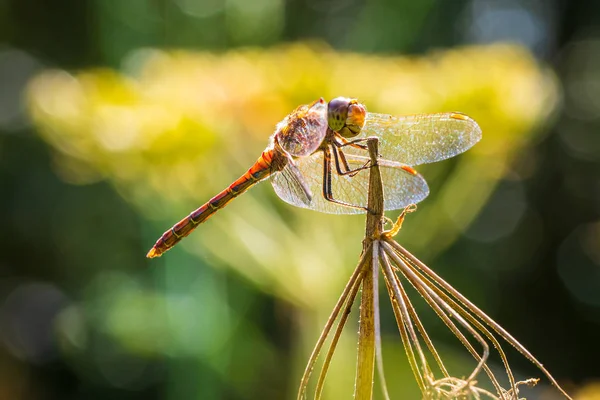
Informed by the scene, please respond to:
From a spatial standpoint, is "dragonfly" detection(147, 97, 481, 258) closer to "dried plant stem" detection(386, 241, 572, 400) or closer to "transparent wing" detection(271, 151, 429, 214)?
"transparent wing" detection(271, 151, 429, 214)

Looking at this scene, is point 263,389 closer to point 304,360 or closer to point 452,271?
point 304,360

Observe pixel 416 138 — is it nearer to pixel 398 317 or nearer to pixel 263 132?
pixel 398 317

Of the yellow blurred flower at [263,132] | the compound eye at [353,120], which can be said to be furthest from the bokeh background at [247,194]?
the compound eye at [353,120]

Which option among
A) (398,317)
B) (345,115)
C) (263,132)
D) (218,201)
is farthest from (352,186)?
(263,132)

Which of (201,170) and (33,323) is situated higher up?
(201,170)

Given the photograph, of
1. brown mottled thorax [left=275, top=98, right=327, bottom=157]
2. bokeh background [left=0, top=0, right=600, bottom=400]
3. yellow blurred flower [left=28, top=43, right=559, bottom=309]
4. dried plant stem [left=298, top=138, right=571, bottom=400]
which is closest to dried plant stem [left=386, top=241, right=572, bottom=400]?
dried plant stem [left=298, top=138, right=571, bottom=400]

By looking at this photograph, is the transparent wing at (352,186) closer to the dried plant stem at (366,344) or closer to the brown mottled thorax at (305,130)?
the brown mottled thorax at (305,130)

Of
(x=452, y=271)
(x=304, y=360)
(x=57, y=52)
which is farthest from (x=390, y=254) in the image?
(x=57, y=52)
